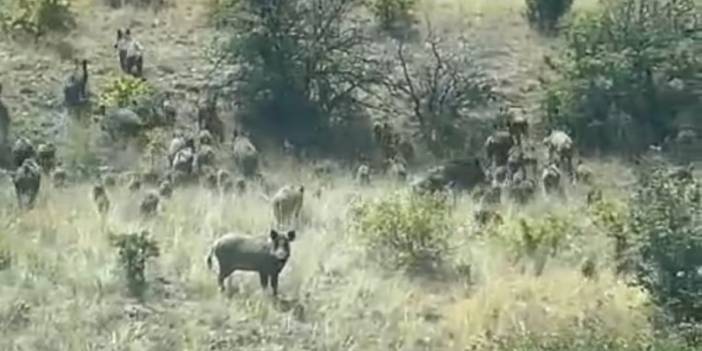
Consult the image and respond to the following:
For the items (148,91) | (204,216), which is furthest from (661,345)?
(148,91)

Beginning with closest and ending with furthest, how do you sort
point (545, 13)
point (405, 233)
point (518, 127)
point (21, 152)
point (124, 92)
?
point (405, 233) < point (21, 152) < point (518, 127) < point (124, 92) < point (545, 13)

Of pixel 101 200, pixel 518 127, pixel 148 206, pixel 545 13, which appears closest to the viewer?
pixel 148 206

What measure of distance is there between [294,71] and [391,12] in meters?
4.70

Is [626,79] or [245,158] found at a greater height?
[626,79]

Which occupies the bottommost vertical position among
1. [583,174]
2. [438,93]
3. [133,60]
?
[583,174]

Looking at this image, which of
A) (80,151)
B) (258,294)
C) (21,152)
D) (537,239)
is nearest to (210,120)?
(80,151)

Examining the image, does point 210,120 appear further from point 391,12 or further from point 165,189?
point 391,12

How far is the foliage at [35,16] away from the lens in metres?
33.3

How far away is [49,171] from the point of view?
86.0 feet

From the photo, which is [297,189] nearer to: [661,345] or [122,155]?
[122,155]

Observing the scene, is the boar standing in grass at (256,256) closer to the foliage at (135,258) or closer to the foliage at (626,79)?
the foliage at (135,258)

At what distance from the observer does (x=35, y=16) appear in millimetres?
33469

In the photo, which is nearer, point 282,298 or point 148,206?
point 282,298

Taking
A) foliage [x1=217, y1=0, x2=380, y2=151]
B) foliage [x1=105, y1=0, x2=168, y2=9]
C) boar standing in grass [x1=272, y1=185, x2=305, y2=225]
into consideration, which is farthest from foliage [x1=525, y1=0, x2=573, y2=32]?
boar standing in grass [x1=272, y1=185, x2=305, y2=225]
